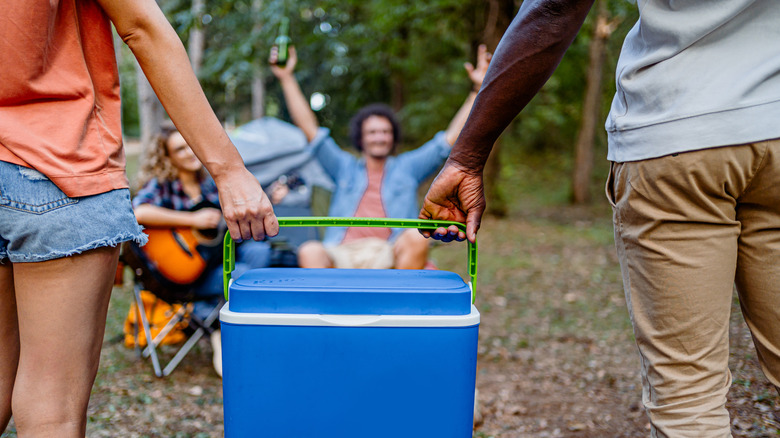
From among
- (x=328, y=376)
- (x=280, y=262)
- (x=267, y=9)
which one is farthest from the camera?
(x=267, y=9)

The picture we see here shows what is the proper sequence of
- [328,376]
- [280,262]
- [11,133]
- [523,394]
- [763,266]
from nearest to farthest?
1. [11,133]
2. [763,266]
3. [328,376]
4. [523,394]
5. [280,262]

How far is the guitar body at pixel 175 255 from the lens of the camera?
3150 millimetres

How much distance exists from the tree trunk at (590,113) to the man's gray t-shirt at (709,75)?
10.2m

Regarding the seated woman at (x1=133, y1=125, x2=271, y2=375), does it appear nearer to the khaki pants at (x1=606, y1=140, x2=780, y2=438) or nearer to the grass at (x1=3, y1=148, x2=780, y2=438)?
the grass at (x1=3, y1=148, x2=780, y2=438)

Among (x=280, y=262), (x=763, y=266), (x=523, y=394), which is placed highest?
(x=763, y=266)

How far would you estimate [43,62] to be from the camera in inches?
44.5

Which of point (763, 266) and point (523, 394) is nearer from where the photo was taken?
point (763, 266)

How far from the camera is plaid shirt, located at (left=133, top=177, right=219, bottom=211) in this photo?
3.30 meters

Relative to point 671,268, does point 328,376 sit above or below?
below

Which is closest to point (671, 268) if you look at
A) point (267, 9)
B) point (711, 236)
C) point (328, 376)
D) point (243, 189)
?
point (711, 236)

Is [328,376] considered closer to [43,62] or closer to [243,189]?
[243,189]

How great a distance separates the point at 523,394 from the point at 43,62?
258cm

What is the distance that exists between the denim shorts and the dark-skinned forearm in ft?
2.63

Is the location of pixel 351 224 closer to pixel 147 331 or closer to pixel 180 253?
pixel 180 253
